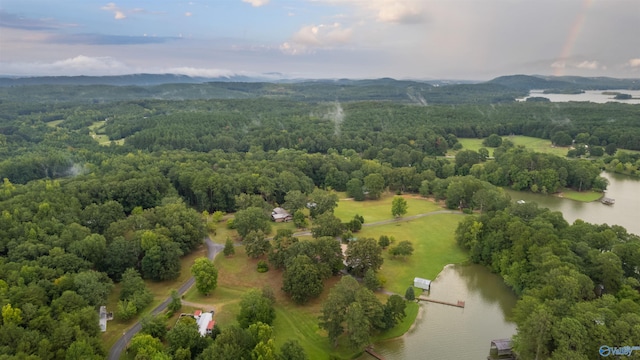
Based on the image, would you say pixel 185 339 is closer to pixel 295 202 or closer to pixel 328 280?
pixel 328 280

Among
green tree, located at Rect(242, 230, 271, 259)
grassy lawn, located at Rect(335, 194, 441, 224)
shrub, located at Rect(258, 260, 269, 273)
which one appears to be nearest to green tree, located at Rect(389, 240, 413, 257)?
grassy lawn, located at Rect(335, 194, 441, 224)

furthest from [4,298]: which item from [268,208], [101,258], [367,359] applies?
[268,208]

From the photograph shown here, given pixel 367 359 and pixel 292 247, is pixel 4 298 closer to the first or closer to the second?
pixel 292 247

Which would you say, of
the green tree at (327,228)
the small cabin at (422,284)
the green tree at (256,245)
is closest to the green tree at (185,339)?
the green tree at (256,245)

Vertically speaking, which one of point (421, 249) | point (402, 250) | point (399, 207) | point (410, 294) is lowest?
point (421, 249)

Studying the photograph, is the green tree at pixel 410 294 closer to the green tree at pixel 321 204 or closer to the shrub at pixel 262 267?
the shrub at pixel 262 267

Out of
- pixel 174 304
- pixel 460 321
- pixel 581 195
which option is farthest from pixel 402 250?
pixel 581 195

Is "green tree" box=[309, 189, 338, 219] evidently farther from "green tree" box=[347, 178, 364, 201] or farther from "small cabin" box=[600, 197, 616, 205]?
"small cabin" box=[600, 197, 616, 205]
